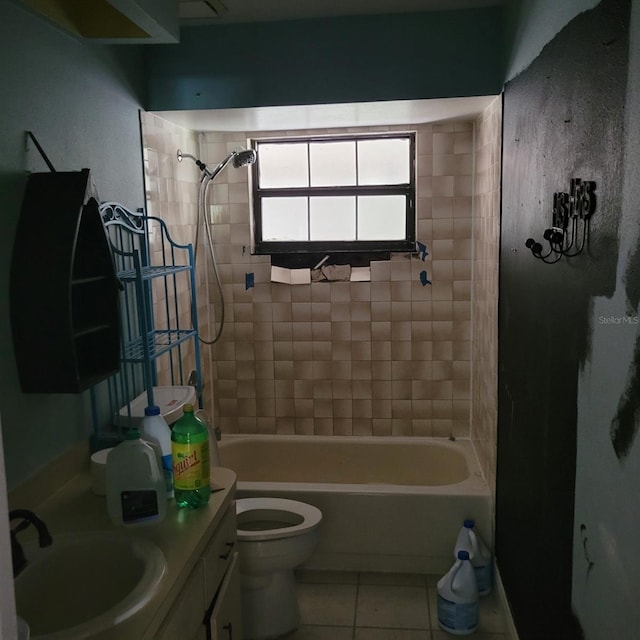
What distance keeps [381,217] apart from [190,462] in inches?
79.5

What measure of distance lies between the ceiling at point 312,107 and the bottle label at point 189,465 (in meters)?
1.59

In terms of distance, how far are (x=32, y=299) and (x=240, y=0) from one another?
1375 millimetres

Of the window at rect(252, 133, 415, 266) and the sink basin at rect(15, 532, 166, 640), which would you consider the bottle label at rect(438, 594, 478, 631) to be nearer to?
the sink basin at rect(15, 532, 166, 640)

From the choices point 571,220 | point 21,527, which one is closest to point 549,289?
point 571,220

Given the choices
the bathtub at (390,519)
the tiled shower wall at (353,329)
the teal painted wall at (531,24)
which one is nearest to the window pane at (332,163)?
the tiled shower wall at (353,329)

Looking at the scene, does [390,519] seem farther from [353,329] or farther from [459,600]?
[353,329]

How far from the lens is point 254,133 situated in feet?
11.2

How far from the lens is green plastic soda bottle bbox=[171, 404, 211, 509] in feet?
5.89

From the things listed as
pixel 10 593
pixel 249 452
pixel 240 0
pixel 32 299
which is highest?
pixel 240 0

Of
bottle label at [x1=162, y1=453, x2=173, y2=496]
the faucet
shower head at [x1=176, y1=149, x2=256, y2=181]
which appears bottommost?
bottle label at [x1=162, y1=453, x2=173, y2=496]

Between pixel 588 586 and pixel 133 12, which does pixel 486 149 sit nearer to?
pixel 133 12

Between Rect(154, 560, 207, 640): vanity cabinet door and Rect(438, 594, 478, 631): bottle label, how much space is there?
1123mm

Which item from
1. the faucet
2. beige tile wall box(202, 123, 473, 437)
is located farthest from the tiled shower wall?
the faucet

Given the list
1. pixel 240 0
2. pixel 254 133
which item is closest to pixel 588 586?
pixel 240 0
